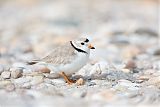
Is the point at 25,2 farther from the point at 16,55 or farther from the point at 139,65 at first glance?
the point at 139,65

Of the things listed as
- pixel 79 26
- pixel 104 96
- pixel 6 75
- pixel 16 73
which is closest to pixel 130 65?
pixel 16 73

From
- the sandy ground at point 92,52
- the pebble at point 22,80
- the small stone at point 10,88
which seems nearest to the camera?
the sandy ground at point 92,52

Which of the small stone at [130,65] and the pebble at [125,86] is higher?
the small stone at [130,65]

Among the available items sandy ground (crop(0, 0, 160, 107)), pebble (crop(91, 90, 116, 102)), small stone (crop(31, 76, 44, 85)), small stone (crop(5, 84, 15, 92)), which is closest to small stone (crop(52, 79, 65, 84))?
sandy ground (crop(0, 0, 160, 107))

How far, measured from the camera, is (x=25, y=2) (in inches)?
930

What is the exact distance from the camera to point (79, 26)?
17875 mm

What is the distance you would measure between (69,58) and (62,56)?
16 cm

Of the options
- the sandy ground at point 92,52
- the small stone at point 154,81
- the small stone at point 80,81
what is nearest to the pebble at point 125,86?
the sandy ground at point 92,52

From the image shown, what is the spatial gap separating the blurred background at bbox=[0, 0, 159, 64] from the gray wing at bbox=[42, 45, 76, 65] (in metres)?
2.46

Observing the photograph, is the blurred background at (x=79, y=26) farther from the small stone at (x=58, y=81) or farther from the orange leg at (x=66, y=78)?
the orange leg at (x=66, y=78)

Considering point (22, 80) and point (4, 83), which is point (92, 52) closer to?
point (22, 80)

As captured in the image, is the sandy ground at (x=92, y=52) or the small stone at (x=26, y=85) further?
the small stone at (x=26, y=85)

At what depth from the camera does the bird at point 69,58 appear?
7707 millimetres

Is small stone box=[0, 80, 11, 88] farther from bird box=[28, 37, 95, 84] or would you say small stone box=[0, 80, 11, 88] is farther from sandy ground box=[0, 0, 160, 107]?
bird box=[28, 37, 95, 84]
